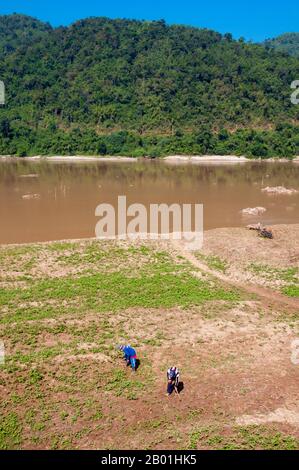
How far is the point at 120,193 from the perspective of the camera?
196ft

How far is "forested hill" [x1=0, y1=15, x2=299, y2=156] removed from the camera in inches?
4801

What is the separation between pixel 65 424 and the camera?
14234 millimetres

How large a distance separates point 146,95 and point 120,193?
302 ft

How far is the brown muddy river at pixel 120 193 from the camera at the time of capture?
42825 mm

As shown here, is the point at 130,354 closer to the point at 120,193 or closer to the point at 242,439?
the point at 242,439

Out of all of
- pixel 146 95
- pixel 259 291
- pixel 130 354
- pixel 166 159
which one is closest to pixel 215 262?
pixel 259 291

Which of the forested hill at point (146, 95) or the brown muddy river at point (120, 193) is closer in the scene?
the brown muddy river at point (120, 193)

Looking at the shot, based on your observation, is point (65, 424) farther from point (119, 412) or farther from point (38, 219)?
point (38, 219)

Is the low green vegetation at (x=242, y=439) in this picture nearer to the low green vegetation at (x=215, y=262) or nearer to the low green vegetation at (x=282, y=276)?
the low green vegetation at (x=282, y=276)

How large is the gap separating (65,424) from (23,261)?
15.2m

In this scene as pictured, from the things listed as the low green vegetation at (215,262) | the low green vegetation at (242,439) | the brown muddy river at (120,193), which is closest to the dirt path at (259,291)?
the low green vegetation at (215,262)

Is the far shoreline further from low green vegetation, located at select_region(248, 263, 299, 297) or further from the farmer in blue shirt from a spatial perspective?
the farmer in blue shirt

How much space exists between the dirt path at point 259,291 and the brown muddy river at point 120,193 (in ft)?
42.9
